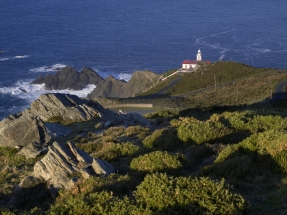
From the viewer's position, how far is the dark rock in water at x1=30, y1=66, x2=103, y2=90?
263ft

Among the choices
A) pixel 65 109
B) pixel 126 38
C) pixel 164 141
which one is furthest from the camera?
pixel 126 38

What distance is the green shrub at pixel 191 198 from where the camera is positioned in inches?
295

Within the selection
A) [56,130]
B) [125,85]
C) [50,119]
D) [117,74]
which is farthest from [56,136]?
[117,74]

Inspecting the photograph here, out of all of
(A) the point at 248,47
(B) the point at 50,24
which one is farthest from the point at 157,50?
(B) the point at 50,24

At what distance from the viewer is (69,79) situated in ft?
269

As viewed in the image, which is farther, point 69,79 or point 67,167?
point 69,79

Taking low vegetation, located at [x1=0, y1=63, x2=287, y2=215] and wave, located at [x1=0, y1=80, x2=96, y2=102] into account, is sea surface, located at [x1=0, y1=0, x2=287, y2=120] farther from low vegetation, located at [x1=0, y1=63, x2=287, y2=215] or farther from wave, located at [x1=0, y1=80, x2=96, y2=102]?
low vegetation, located at [x1=0, y1=63, x2=287, y2=215]

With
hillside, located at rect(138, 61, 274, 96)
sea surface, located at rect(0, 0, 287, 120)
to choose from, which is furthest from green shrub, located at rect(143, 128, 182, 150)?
sea surface, located at rect(0, 0, 287, 120)

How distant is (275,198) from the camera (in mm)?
8273

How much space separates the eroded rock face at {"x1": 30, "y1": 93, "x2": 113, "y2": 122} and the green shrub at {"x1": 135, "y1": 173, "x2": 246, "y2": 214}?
16295 millimetres

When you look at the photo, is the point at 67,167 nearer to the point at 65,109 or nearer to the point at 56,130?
the point at 56,130

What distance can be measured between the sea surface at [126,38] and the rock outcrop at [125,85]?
2815 mm

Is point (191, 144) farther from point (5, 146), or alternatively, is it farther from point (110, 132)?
point (5, 146)

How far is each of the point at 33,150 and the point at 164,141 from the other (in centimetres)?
497
